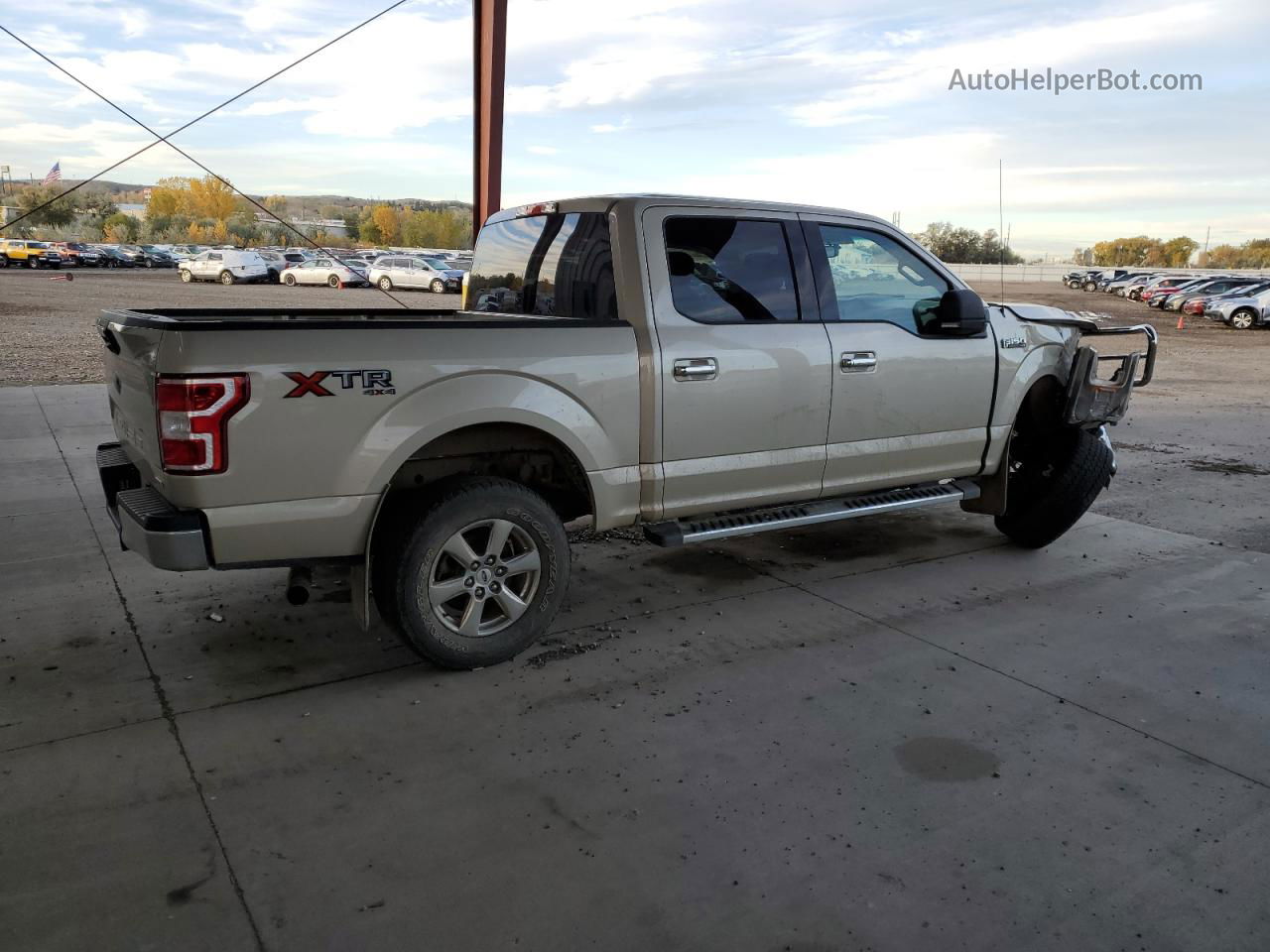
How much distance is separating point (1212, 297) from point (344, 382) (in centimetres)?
3709

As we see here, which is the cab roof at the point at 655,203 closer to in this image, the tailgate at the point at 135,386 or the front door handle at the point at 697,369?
the front door handle at the point at 697,369

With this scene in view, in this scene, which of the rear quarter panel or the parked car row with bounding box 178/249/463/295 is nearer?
the rear quarter panel

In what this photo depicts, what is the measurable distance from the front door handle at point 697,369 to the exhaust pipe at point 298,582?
1831mm

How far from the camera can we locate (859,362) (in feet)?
16.9

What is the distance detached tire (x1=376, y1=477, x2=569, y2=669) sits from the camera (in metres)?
4.04

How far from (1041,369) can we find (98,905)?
5.43 meters

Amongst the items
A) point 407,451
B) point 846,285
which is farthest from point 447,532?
point 846,285

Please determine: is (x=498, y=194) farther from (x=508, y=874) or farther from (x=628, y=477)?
(x=508, y=874)

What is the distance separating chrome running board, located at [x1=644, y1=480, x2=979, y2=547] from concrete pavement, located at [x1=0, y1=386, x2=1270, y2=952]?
45 cm

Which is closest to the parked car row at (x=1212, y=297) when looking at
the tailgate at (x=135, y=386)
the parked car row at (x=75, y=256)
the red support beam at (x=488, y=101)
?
the red support beam at (x=488, y=101)

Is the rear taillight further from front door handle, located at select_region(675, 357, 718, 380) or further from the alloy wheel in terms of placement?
front door handle, located at select_region(675, 357, 718, 380)

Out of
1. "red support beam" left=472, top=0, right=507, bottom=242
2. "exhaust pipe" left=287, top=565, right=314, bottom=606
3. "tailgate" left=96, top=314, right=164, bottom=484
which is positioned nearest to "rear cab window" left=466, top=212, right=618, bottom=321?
"exhaust pipe" left=287, top=565, right=314, bottom=606

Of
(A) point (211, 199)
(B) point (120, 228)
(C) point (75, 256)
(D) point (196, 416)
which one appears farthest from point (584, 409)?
(A) point (211, 199)

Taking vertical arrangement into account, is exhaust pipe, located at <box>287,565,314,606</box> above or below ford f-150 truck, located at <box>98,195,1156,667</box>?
below
